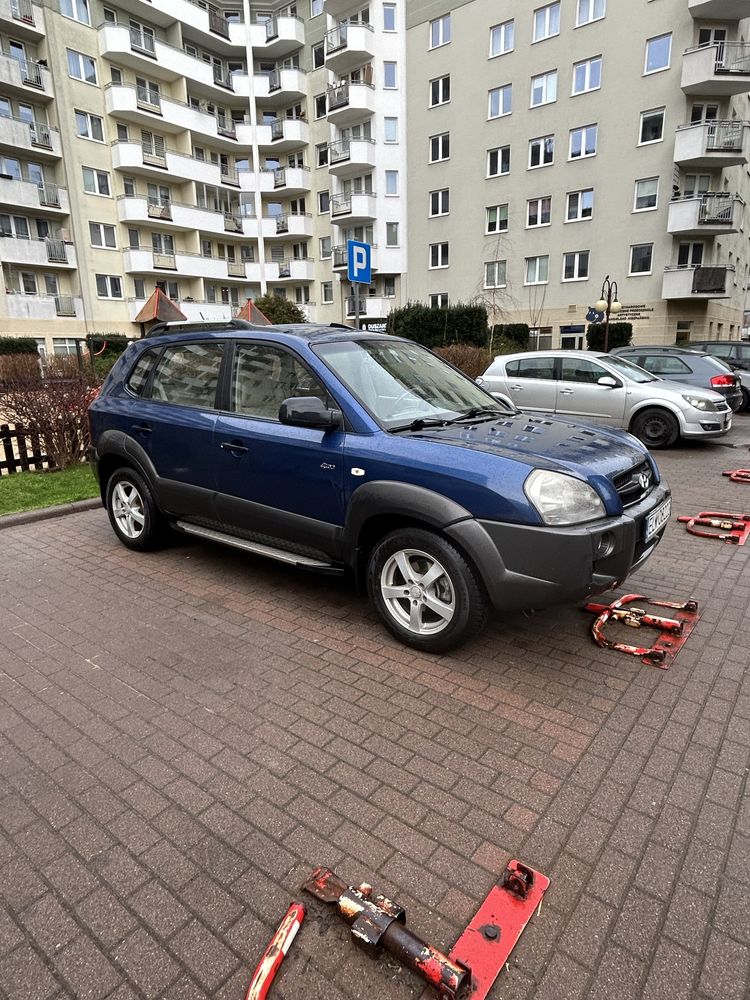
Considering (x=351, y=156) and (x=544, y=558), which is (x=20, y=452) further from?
(x=351, y=156)

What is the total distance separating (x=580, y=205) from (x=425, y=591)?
31810mm

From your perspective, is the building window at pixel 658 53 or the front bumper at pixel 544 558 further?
the building window at pixel 658 53

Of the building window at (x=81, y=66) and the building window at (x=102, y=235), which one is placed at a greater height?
the building window at (x=81, y=66)

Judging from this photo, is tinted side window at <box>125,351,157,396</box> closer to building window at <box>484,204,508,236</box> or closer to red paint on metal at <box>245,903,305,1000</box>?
red paint on metal at <box>245,903,305,1000</box>

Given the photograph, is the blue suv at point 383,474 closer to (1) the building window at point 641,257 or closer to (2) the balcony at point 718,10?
(1) the building window at point 641,257

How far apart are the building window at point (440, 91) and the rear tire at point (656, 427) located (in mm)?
31363

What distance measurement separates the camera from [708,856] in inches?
86.4

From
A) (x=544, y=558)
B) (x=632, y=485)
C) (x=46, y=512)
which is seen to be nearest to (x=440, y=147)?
(x=46, y=512)

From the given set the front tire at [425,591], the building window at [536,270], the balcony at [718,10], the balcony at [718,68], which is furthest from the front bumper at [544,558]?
the balcony at [718,10]

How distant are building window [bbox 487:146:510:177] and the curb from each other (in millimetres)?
31954

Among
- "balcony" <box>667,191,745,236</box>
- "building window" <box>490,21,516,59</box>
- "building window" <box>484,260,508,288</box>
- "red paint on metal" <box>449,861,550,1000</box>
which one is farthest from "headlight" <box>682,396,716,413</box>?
"building window" <box>490,21,516,59</box>

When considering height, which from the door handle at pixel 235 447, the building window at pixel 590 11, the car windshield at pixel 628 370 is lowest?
the door handle at pixel 235 447

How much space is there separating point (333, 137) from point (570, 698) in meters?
43.2

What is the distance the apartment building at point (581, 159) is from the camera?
26156 millimetres
